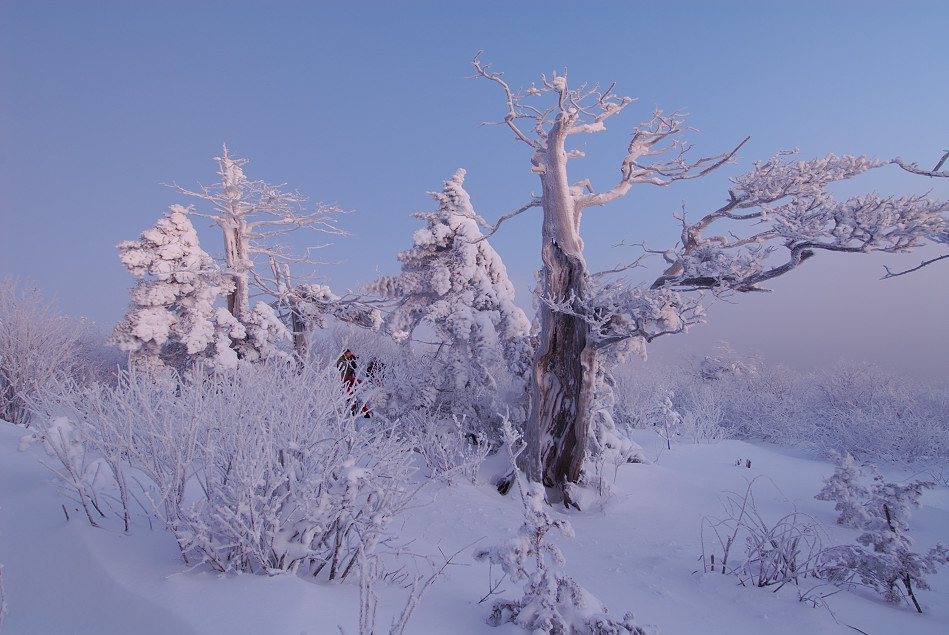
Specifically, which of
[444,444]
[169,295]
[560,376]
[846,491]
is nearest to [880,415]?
[846,491]

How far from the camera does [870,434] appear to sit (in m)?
14.0

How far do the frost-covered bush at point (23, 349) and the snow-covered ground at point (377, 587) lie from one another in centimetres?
607

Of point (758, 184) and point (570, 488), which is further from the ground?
point (758, 184)

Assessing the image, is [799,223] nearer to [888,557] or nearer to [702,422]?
[888,557]

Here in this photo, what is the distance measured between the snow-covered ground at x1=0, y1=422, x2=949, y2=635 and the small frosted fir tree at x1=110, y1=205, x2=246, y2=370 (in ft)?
21.5

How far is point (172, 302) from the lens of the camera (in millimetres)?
13508

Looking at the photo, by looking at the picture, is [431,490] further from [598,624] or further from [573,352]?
[598,624]

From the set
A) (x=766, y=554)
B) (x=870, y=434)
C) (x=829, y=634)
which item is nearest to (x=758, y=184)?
(x=766, y=554)

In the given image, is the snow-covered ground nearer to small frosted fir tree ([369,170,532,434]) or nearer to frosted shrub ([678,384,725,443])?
small frosted fir tree ([369,170,532,434])

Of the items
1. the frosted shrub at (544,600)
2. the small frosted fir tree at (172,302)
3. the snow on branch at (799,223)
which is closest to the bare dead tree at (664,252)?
the snow on branch at (799,223)

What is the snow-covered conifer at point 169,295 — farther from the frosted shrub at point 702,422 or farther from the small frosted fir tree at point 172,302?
the frosted shrub at point 702,422

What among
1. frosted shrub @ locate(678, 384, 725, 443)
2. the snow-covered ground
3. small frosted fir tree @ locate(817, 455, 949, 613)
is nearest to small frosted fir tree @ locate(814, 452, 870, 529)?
the snow-covered ground

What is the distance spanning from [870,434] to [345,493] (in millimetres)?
17012

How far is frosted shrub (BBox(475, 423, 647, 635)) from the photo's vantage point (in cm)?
273
